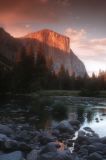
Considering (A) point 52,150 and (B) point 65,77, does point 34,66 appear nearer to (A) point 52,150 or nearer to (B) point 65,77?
(B) point 65,77

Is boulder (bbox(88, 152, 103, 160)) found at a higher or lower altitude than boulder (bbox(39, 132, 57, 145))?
lower

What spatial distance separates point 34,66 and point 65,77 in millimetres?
22988

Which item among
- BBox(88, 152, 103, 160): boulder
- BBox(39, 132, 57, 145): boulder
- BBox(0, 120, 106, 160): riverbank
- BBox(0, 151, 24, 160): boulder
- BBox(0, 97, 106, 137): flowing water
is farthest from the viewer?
BBox(0, 97, 106, 137): flowing water

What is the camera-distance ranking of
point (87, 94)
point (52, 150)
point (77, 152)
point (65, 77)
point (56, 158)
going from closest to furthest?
1. point (56, 158)
2. point (52, 150)
3. point (77, 152)
4. point (87, 94)
5. point (65, 77)

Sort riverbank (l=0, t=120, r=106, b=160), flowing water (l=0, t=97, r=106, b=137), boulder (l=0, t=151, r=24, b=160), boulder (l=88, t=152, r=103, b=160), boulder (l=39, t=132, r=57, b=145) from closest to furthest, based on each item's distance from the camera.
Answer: boulder (l=0, t=151, r=24, b=160) → riverbank (l=0, t=120, r=106, b=160) → boulder (l=88, t=152, r=103, b=160) → boulder (l=39, t=132, r=57, b=145) → flowing water (l=0, t=97, r=106, b=137)

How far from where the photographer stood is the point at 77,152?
34.5 feet

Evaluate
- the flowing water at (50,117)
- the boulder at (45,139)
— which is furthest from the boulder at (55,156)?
the flowing water at (50,117)

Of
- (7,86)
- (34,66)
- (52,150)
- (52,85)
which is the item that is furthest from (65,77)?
(52,150)

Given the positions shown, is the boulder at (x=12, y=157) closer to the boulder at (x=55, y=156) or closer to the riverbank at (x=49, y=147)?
the riverbank at (x=49, y=147)

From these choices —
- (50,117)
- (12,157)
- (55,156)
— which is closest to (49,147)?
(55,156)

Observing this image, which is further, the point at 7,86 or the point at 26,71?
the point at 26,71

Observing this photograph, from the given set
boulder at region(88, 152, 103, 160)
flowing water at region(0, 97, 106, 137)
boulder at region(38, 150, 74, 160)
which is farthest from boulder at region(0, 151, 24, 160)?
flowing water at region(0, 97, 106, 137)

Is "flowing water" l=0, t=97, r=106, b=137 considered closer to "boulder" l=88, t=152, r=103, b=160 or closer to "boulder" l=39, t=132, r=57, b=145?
"boulder" l=39, t=132, r=57, b=145

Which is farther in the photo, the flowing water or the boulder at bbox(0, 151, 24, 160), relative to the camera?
the flowing water
